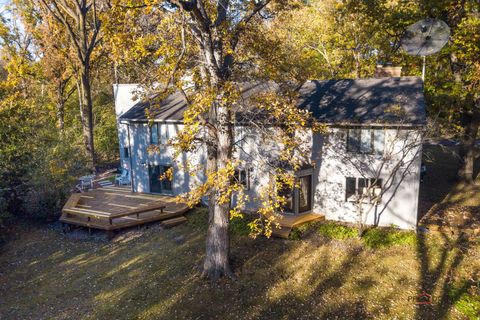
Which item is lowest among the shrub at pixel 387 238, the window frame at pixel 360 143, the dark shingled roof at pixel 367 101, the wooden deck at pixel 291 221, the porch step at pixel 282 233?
the shrub at pixel 387 238

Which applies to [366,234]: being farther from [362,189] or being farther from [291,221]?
[291,221]

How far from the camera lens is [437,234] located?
15.0m

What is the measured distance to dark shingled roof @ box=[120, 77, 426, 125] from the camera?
15234 millimetres

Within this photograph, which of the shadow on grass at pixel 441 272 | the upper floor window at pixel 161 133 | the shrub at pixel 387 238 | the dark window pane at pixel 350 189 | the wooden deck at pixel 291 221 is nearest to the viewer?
the shadow on grass at pixel 441 272

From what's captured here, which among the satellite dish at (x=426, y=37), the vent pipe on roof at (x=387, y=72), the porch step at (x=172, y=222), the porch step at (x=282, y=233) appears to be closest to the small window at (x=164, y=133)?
the porch step at (x=172, y=222)

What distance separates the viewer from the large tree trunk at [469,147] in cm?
2059

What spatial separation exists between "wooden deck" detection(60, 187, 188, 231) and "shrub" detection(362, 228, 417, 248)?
920 cm

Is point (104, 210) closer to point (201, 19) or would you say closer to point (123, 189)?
point (123, 189)

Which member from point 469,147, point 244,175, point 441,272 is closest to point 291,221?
point 244,175

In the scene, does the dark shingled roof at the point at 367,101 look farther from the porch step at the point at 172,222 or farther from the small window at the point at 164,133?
the porch step at the point at 172,222

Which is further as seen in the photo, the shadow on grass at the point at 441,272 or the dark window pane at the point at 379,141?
the dark window pane at the point at 379,141

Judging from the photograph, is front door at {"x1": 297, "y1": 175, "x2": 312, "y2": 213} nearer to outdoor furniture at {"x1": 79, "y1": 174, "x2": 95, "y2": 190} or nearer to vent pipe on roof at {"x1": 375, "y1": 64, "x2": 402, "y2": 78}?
vent pipe on roof at {"x1": 375, "y1": 64, "x2": 402, "y2": 78}

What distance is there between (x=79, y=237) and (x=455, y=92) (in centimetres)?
2191

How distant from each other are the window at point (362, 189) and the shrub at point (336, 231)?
1534 millimetres
